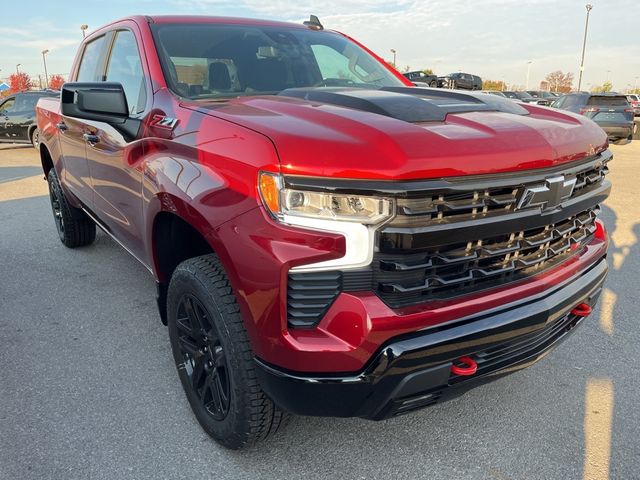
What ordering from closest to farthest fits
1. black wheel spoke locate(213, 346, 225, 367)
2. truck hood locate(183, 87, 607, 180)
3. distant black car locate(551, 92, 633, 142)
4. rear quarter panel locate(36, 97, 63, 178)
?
truck hood locate(183, 87, 607, 180), black wheel spoke locate(213, 346, 225, 367), rear quarter panel locate(36, 97, 63, 178), distant black car locate(551, 92, 633, 142)

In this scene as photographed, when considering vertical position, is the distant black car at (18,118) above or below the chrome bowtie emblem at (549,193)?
below

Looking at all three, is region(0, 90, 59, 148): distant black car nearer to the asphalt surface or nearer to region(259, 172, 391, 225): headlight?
the asphalt surface

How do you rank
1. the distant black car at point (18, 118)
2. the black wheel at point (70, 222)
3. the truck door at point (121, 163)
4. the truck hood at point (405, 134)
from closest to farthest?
the truck hood at point (405, 134), the truck door at point (121, 163), the black wheel at point (70, 222), the distant black car at point (18, 118)

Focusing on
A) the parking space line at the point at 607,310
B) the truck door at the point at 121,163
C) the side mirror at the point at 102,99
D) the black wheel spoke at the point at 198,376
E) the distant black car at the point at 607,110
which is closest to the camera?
the black wheel spoke at the point at 198,376

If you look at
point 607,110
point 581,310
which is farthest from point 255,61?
point 607,110

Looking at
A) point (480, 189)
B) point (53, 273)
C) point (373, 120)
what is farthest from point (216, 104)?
point (53, 273)

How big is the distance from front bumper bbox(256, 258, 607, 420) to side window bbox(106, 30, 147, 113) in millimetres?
1735

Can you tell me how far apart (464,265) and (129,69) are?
7.70ft

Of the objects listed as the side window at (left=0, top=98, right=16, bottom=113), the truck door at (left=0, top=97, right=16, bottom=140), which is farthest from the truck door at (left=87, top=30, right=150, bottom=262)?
the side window at (left=0, top=98, right=16, bottom=113)

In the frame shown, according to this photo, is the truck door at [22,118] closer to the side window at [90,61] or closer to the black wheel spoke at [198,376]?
the side window at [90,61]

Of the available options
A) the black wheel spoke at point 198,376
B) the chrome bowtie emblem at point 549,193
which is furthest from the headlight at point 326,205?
the black wheel spoke at point 198,376

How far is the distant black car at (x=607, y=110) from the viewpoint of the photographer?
15344mm

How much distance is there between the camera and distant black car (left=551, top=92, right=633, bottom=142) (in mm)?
15344

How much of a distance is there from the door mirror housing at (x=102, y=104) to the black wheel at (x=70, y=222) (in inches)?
90.6
